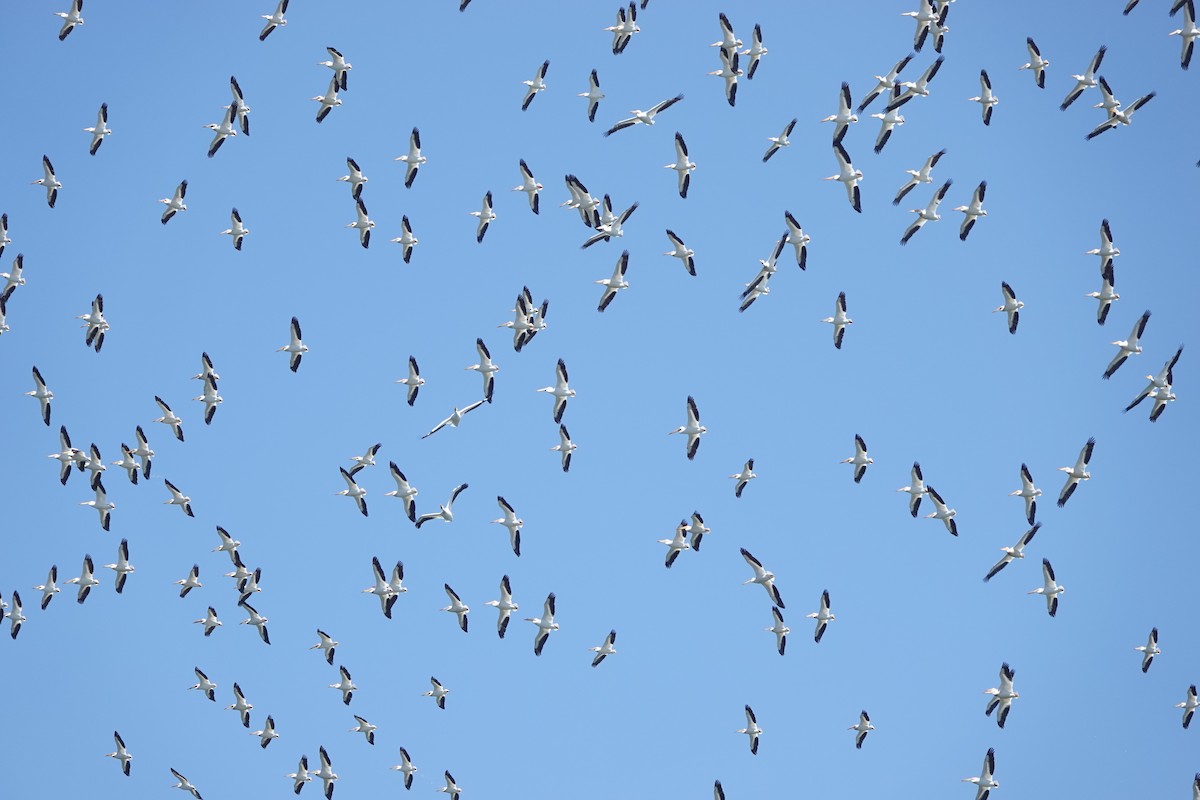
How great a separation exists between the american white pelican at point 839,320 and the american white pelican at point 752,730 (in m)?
11.1

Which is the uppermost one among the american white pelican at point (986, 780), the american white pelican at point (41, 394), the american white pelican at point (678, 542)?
the american white pelican at point (41, 394)

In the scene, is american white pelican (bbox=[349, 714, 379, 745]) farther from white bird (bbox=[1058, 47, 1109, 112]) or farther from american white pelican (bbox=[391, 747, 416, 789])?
white bird (bbox=[1058, 47, 1109, 112])

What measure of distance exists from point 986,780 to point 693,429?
43.9ft

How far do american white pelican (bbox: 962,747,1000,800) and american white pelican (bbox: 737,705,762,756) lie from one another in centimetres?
620

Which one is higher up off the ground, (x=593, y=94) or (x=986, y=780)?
(x=593, y=94)

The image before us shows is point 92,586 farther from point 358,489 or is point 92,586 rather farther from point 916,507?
point 916,507

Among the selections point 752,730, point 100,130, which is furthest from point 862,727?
point 100,130

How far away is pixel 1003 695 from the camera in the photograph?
63906 mm

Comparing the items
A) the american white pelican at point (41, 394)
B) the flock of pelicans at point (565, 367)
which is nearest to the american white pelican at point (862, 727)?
the flock of pelicans at point (565, 367)

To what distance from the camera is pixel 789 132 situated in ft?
202

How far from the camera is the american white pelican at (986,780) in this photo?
208 ft

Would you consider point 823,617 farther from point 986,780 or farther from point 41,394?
point 41,394

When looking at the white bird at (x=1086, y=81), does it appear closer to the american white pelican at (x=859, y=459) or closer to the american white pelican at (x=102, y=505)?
the american white pelican at (x=859, y=459)

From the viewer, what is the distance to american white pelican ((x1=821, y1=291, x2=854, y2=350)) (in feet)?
209
